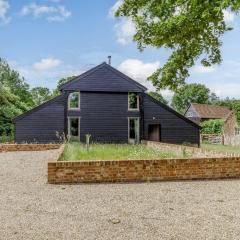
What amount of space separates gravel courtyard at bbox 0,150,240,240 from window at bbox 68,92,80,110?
712 inches

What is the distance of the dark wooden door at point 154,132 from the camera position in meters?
29.0

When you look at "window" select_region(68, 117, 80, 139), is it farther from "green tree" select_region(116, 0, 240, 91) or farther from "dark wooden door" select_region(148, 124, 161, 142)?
"green tree" select_region(116, 0, 240, 91)

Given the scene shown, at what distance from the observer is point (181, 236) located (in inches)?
200

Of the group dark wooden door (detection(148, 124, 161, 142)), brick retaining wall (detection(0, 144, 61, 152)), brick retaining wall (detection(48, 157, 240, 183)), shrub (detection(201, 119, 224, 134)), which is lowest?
brick retaining wall (detection(48, 157, 240, 183))

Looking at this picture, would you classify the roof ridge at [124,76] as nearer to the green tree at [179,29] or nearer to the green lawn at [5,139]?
the green tree at [179,29]

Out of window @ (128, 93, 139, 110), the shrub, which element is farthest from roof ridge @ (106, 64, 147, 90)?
the shrub

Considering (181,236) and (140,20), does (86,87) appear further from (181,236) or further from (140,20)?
(181,236)

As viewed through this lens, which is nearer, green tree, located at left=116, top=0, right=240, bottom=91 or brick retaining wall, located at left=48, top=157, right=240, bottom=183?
brick retaining wall, located at left=48, top=157, right=240, bottom=183

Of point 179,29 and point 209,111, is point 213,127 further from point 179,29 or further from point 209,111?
point 179,29

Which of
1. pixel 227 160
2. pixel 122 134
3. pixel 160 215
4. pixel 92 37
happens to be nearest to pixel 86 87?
pixel 122 134

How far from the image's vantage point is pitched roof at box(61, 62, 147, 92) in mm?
27578

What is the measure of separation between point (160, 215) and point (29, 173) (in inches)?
257

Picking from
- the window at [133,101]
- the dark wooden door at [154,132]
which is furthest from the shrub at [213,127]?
the window at [133,101]

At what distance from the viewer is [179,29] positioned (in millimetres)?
12750
